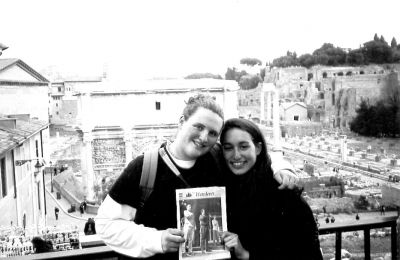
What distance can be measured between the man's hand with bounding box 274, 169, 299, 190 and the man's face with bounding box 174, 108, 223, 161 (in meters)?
0.16

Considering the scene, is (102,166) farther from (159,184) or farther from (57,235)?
(159,184)

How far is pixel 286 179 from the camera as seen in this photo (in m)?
0.89

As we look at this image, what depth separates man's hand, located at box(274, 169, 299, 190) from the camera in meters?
0.89

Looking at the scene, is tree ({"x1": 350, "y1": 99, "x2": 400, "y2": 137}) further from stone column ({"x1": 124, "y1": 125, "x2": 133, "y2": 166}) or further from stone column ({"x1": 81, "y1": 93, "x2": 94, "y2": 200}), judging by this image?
stone column ({"x1": 81, "y1": 93, "x2": 94, "y2": 200})

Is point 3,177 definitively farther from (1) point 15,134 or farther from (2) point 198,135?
(2) point 198,135

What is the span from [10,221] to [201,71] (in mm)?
6973

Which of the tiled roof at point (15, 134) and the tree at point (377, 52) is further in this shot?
the tree at point (377, 52)

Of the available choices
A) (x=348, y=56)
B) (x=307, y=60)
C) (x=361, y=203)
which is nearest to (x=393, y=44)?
(x=348, y=56)

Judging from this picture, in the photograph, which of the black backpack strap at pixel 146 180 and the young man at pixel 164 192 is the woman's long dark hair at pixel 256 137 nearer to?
the young man at pixel 164 192

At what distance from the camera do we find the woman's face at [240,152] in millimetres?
940

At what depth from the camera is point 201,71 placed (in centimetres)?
1047

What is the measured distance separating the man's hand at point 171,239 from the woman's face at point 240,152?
0.21 meters

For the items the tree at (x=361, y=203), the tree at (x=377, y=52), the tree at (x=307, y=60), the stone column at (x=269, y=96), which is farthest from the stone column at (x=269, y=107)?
the tree at (x=361, y=203)

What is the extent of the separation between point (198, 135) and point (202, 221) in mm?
178
